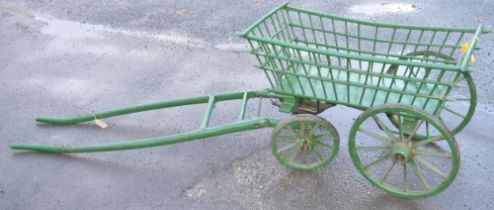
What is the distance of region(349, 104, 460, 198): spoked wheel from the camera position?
96.1 inches

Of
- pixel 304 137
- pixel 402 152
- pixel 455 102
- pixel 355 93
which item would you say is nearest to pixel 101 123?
pixel 304 137

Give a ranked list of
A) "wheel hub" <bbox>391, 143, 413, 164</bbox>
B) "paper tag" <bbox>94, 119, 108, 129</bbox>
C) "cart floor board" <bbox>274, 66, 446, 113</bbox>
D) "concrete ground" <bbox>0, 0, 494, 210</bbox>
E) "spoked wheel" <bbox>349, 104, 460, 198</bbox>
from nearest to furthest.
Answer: "spoked wheel" <bbox>349, 104, 460, 198</bbox>, "wheel hub" <bbox>391, 143, 413, 164</bbox>, "cart floor board" <bbox>274, 66, 446, 113</bbox>, "concrete ground" <bbox>0, 0, 494, 210</bbox>, "paper tag" <bbox>94, 119, 108, 129</bbox>

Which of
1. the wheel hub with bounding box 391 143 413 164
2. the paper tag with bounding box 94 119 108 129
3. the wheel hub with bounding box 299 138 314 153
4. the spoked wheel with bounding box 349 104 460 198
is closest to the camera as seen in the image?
the spoked wheel with bounding box 349 104 460 198

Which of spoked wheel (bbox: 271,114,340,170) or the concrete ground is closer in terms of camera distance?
spoked wheel (bbox: 271,114,340,170)

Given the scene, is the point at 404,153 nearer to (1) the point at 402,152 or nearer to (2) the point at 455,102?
(1) the point at 402,152

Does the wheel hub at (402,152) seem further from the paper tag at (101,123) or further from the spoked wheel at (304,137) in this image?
the paper tag at (101,123)

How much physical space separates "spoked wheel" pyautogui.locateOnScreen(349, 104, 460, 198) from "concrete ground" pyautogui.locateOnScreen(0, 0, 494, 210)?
14 centimetres

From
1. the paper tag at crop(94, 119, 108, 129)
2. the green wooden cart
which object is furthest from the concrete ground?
the green wooden cart

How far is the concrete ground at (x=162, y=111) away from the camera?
3.01 metres

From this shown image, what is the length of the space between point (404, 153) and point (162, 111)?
211 centimetres

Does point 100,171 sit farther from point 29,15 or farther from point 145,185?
point 29,15

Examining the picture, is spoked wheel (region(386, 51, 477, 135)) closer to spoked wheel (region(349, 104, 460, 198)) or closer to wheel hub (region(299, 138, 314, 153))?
spoked wheel (region(349, 104, 460, 198))

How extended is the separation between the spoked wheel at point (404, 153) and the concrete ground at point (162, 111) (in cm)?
14

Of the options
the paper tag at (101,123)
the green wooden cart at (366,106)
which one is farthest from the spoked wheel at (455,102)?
the paper tag at (101,123)
